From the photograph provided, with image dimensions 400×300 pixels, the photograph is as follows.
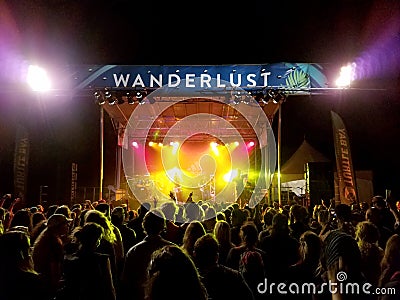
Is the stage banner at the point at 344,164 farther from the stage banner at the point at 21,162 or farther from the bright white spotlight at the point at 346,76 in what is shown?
the stage banner at the point at 21,162

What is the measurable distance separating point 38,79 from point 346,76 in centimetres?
791

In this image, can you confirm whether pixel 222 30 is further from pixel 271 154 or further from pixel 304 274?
pixel 304 274

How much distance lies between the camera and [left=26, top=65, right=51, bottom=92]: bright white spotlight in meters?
10.2

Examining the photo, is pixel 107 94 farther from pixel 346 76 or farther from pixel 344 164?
pixel 344 164

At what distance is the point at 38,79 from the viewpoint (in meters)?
10.3

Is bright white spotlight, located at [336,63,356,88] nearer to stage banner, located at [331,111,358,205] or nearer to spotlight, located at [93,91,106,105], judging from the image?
stage banner, located at [331,111,358,205]

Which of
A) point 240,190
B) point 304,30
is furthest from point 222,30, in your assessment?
point 240,190

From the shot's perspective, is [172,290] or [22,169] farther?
[22,169]

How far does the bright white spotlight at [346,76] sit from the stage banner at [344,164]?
4.55 feet

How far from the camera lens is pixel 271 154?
1725 cm

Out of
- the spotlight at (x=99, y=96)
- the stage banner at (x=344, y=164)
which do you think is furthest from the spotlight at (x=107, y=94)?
the stage banner at (x=344, y=164)

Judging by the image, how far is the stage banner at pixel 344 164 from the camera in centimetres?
1049

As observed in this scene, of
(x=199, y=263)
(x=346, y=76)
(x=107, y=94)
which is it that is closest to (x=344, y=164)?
(x=346, y=76)

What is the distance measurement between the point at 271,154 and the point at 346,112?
3.50 m
